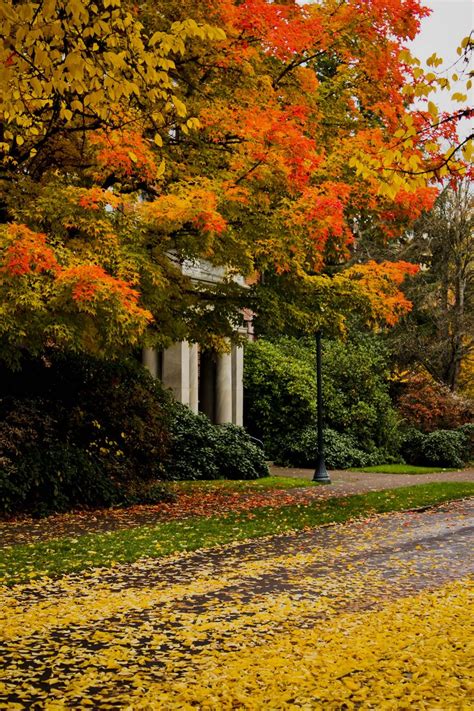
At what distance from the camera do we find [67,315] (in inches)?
475

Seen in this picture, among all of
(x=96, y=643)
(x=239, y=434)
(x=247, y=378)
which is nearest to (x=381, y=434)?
(x=247, y=378)

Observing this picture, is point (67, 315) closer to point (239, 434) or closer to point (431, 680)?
point (431, 680)

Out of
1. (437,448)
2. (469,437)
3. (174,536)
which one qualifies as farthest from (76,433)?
(469,437)

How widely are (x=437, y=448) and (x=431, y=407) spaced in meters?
2.49

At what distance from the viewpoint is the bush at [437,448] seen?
1175 inches

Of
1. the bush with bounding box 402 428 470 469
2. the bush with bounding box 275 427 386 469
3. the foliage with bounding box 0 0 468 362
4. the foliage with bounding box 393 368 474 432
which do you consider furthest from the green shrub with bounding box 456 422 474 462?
the foliage with bounding box 0 0 468 362

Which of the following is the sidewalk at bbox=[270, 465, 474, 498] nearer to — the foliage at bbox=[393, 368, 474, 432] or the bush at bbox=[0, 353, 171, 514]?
the bush at bbox=[0, 353, 171, 514]

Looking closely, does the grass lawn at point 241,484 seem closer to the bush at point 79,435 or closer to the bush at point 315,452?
the bush at point 79,435

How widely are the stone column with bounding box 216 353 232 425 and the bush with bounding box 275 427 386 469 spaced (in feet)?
7.87

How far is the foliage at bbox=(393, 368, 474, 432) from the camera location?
1251 inches

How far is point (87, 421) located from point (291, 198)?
17.7ft

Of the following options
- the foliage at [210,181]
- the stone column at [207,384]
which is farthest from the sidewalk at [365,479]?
the foliage at [210,181]

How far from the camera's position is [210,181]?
13656 millimetres

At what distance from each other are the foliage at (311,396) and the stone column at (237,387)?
158cm
